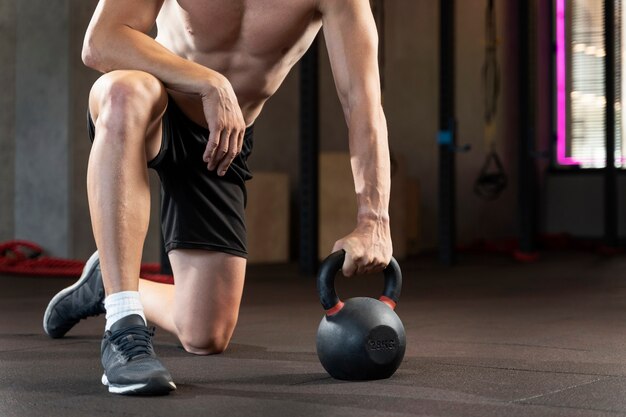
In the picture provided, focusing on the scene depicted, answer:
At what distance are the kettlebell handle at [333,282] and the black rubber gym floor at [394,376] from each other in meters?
0.15

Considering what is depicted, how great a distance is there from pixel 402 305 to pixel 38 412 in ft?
7.65

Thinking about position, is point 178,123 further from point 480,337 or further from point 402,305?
point 402,305

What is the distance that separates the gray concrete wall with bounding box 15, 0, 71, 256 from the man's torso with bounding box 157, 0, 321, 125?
322 cm

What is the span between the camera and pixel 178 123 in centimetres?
217

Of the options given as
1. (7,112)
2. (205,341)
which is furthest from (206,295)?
(7,112)

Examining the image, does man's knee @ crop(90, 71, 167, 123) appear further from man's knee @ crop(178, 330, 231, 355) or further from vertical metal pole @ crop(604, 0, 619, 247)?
vertical metal pole @ crop(604, 0, 619, 247)

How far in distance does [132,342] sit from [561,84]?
27.0 feet

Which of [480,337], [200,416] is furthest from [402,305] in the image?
[200,416]

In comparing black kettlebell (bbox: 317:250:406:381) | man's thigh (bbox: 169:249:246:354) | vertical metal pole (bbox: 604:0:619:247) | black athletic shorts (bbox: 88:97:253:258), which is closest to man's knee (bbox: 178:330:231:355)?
man's thigh (bbox: 169:249:246:354)

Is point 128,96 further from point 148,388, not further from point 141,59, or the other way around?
point 148,388

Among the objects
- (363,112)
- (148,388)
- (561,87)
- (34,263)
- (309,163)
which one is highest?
(561,87)

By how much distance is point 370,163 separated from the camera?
2.00 metres

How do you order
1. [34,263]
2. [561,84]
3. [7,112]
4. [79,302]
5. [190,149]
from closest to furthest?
[190,149] < [79,302] < [34,263] < [7,112] < [561,84]

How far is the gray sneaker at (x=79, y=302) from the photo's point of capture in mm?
2562
